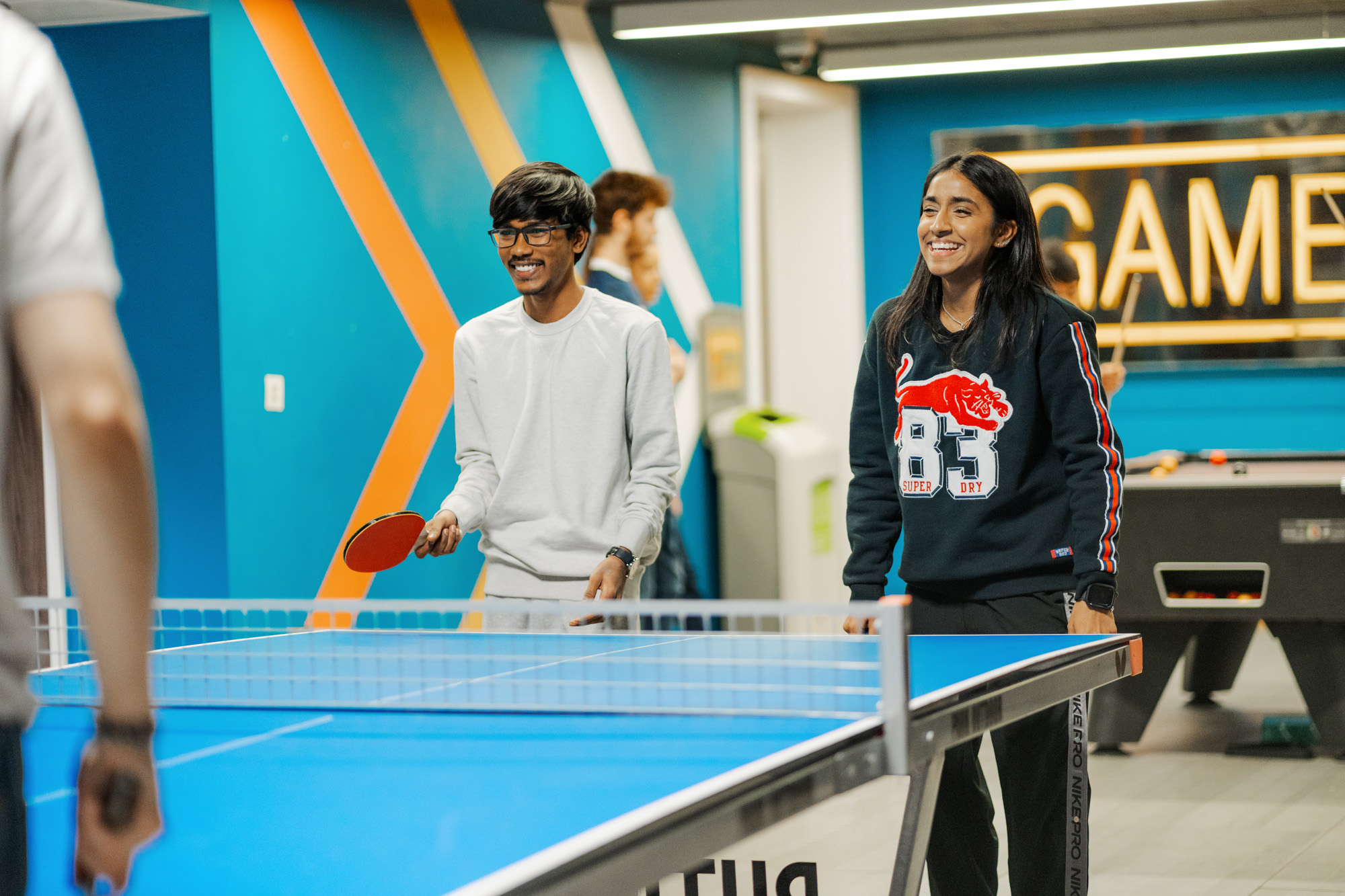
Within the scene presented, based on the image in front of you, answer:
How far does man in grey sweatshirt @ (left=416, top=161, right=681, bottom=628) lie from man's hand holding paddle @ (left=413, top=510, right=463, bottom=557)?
6cm

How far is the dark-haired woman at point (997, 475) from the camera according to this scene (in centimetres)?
242

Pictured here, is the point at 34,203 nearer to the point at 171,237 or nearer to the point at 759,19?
the point at 171,237

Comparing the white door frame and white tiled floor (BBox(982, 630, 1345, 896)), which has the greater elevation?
the white door frame

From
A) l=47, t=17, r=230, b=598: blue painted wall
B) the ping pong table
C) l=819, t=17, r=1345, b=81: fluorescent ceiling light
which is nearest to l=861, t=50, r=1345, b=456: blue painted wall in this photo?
l=819, t=17, r=1345, b=81: fluorescent ceiling light

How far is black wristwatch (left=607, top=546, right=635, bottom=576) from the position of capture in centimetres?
256

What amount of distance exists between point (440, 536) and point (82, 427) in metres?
1.74

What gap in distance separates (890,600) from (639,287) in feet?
13.8

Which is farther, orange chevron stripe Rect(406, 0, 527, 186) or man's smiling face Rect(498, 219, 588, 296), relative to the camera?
orange chevron stripe Rect(406, 0, 527, 186)

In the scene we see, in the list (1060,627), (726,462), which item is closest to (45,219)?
(1060,627)

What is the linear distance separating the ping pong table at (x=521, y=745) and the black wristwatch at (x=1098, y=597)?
0.55 feet

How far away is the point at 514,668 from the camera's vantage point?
216cm

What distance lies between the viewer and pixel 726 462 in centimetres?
723

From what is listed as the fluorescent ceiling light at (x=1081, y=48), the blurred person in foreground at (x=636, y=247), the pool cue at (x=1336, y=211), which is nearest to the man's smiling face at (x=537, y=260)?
the blurred person in foreground at (x=636, y=247)

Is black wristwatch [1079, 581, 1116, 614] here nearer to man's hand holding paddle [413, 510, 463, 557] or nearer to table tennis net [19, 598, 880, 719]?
table tennis net [19, 598, 880, 719]
